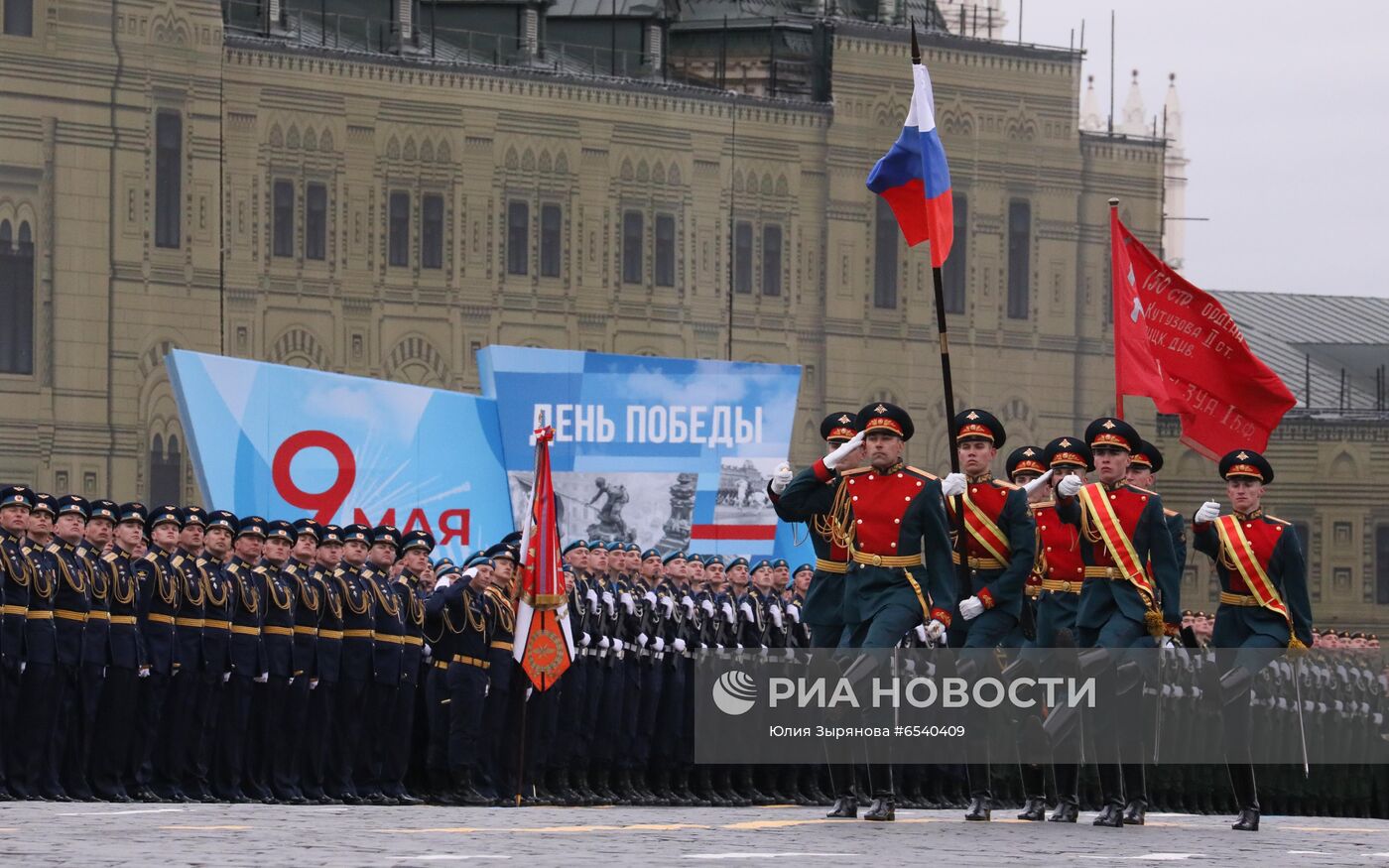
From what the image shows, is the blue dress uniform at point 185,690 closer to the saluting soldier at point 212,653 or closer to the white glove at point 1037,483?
the saluting soldier at point 212,653

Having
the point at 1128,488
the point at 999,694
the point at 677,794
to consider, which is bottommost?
the point at 677,794

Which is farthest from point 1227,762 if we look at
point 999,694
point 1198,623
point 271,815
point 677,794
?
point 1198,623

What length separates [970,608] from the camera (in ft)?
43.4

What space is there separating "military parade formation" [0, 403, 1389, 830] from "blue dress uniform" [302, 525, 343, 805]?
14 millimetres

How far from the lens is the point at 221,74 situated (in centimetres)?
3183

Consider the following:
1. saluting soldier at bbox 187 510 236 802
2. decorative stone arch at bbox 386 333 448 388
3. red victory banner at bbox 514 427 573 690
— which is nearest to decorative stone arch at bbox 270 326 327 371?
decorative stone arch at bbox 386 333 448 388

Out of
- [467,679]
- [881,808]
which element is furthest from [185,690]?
[881,808]

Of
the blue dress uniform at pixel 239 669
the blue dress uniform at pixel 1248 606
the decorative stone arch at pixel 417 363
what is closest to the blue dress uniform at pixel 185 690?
the blue dress uniform at pixel 239 669

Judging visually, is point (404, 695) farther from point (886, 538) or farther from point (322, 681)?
point (886, 538)

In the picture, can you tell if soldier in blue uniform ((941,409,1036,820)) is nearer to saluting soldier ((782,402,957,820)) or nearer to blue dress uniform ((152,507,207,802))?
saluting soldier ((782,402,957,820))

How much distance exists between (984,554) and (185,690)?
178 inches

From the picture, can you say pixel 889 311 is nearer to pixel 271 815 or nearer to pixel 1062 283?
pixel 1062 283

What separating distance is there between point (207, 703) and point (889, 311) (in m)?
23.3

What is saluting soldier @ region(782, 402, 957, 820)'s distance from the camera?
12.6m
